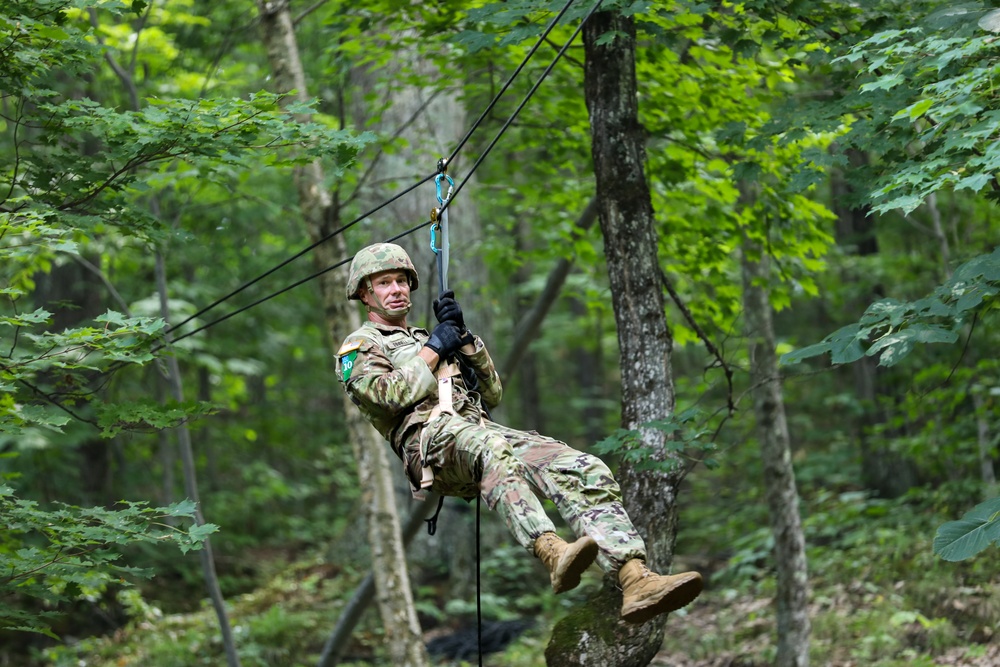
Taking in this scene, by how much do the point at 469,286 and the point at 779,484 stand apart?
294 cm

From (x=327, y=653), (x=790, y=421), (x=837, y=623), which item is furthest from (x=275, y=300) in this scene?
(x=837, y=623)

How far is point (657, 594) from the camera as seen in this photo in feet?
11.4

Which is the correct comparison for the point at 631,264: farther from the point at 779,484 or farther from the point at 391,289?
the point at 779,484

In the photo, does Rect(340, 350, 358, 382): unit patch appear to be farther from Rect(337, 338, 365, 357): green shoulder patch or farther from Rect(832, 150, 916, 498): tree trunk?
Rect(832, 150, 916, 498): tree trunk

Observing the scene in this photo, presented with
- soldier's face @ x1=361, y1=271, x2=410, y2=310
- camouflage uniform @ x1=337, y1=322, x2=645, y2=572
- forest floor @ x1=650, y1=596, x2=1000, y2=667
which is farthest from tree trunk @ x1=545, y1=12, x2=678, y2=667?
forest floor @ x1=650, y1=596, x2=1000, y2=667

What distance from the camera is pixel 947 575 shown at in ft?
26.4

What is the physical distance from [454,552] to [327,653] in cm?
285

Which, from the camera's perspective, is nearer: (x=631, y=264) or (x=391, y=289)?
(x=391, y=289)

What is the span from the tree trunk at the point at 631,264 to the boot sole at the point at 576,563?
1.31 meters

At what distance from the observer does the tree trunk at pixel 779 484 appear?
7.38m

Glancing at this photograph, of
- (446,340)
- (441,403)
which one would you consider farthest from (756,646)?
(446,340)

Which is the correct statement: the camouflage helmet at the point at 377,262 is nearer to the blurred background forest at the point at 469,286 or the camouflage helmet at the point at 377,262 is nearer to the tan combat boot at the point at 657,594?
the blurred background forest at the point at 469,286

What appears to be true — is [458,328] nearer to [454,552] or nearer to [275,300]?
[454,552]

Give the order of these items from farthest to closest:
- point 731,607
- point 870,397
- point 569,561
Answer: point 870,397
point 731,607
point 569,561
